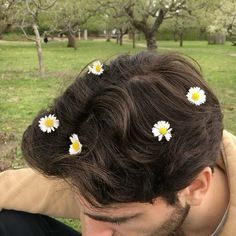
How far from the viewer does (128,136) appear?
4.16 ft

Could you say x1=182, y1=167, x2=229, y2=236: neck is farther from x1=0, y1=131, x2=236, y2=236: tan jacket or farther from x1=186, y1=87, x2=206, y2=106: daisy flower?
x1=0, y1=131, x2=236, y2=236: tan jacket

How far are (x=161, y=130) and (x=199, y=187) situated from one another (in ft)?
0.85

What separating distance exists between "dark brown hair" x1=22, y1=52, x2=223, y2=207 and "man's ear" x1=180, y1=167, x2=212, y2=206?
0.10ft

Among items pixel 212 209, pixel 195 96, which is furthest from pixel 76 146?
pixel 212 209

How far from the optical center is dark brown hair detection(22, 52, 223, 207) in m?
1.27

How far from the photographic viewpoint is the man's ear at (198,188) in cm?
138

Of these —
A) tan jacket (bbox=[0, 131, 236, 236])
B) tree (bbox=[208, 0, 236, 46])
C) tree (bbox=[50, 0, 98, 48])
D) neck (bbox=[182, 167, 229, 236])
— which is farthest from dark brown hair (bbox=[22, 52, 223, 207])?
tree (bbox=[208, 0, 236, 46])

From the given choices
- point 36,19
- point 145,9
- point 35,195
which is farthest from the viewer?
point 145,9

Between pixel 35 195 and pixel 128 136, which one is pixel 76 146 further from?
pixel 35 195

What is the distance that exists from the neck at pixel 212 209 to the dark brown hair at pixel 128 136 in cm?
24

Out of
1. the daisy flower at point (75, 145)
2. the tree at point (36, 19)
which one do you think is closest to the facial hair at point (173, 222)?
the daisy flower at point (75, 145)

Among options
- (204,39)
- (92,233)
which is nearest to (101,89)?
(92,233)

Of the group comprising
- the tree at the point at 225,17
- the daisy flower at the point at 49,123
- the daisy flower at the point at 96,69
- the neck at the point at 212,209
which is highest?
the daisy flower at the point at 96,69

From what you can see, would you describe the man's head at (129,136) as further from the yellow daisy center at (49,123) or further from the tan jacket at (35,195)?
the tan jacket at (35,195)
